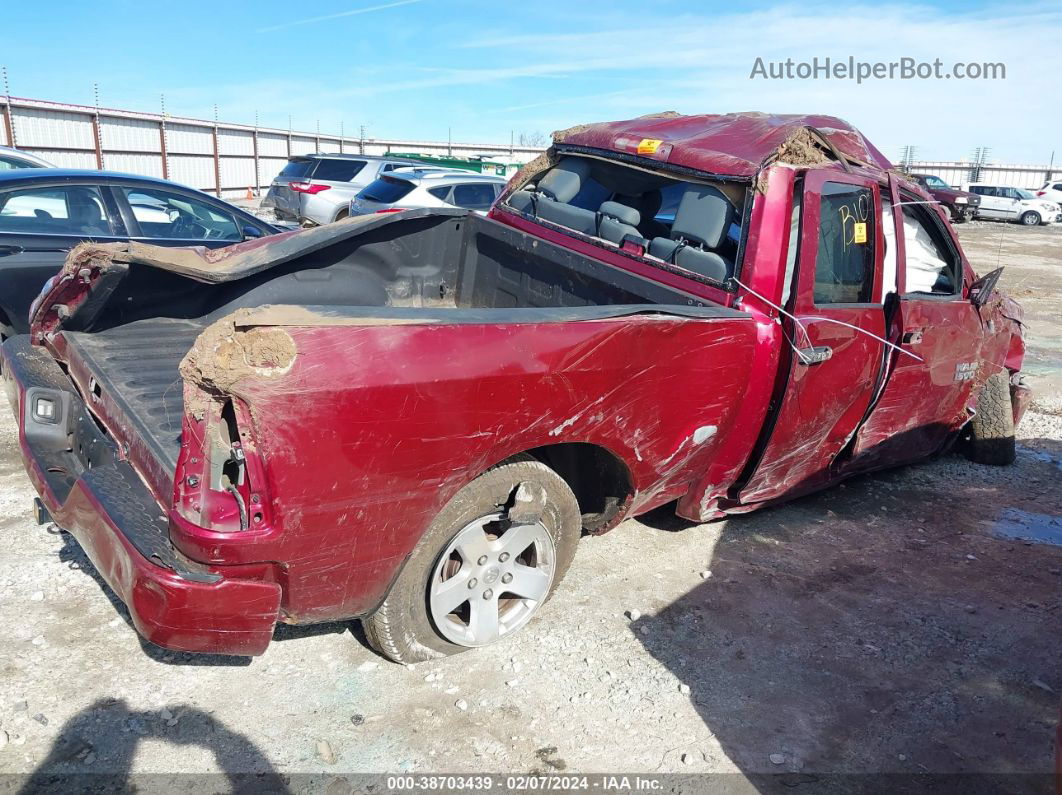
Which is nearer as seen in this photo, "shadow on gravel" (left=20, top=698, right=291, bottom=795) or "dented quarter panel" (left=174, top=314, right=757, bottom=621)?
"dented quarter panel" (left=174, top=314, right=757, bottom=621)

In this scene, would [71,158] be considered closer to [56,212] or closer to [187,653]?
[56,212]

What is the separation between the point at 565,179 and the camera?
4324mm

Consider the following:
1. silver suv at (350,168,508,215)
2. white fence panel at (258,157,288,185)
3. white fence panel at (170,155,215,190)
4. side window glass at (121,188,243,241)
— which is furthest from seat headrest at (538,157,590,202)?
white fence panel at (258,157,288,185)

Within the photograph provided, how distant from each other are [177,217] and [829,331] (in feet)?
16.5

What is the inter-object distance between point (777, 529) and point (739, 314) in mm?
1636

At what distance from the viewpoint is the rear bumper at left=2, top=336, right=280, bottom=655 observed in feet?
7.39

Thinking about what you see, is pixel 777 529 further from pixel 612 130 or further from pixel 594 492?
pixel 612 130

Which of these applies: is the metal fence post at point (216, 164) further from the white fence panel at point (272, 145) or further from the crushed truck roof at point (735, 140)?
the crushed truck roof at point (735, 140)

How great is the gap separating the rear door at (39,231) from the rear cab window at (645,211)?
327cm

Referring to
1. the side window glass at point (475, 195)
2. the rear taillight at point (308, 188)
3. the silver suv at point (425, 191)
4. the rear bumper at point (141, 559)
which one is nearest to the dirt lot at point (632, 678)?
the rear bumper at point (141, 559)

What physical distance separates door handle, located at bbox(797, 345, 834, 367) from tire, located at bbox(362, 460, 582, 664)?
116 cm

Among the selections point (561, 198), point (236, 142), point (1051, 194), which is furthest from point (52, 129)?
point (1051, 194)

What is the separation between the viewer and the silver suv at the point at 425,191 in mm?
11953

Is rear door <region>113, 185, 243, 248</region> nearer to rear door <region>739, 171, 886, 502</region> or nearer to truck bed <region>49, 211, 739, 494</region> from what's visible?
truck bed <region>49, 211, 739, 494</region>
